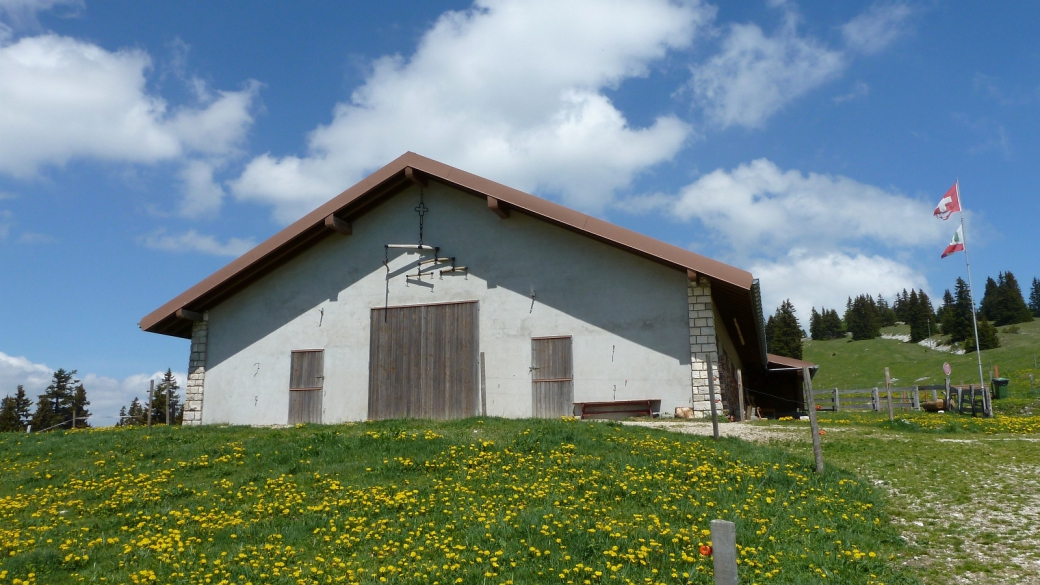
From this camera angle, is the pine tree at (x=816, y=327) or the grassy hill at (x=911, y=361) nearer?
the grassy hill at (x=911, y=361)

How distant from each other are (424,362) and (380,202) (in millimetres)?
4729

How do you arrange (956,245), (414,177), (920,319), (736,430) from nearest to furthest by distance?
(736,430), (414,177), (956,245), (920,319)

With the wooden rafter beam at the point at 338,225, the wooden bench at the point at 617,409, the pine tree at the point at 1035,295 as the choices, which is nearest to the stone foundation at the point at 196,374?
the wooden rafter beam at the point at 338,225

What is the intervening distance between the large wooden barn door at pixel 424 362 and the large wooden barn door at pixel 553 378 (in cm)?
162

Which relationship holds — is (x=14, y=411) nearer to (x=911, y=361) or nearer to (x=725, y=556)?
(x=725, y=556)

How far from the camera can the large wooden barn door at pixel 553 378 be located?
18.3m

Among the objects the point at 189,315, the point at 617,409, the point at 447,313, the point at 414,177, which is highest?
the point at 414,177

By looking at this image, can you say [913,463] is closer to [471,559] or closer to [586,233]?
[471,559]

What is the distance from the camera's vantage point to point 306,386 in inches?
794

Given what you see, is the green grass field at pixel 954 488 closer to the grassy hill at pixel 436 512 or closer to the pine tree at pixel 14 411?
the grassy hill at pixel 436 512

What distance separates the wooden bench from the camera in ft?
57.9

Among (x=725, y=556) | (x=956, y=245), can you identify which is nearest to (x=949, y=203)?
(x=956, y=245)

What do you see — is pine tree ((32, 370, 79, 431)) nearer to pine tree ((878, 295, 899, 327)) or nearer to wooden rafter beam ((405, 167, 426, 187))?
wooden rafter beam ((405, 167, 426, 187))

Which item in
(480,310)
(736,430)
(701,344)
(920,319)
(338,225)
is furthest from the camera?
(920,319)
